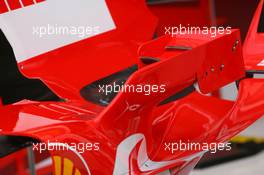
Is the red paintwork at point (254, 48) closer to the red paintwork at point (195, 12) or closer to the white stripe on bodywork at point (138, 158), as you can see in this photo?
the white stripe on bodywork at point (138, 158)

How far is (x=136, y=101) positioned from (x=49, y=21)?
1.24ft

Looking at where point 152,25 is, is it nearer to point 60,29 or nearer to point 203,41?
point 60,29

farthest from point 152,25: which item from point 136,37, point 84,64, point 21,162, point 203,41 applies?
point 21,162

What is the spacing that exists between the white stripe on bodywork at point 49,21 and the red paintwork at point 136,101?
0.05 ft

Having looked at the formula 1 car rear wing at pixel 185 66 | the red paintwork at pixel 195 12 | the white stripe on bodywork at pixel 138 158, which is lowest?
the red paintwork at pixel 195 12

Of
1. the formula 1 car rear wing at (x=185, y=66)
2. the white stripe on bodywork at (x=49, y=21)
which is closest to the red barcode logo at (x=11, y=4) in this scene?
the white stripe on bodywork at (x=49, y=21)

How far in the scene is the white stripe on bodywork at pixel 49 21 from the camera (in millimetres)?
956

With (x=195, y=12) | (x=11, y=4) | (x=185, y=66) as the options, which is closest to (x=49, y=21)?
(x=11, y=4)

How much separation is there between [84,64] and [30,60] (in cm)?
11

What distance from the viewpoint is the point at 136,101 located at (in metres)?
0.69

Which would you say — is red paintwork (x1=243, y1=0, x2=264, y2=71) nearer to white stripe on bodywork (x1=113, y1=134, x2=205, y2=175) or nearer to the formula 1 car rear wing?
the formula 1 car rear wing

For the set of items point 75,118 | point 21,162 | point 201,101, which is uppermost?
point 75,118

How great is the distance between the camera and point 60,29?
1.01 metres

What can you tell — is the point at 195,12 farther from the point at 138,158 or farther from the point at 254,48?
the point at 138,158
